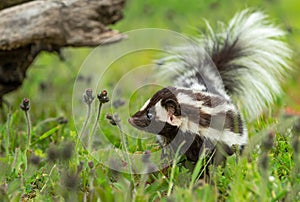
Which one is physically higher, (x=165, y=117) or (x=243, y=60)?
(x=243, y=60)

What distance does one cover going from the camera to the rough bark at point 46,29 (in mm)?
5531

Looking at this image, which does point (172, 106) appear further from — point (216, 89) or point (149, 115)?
point (216, 89)

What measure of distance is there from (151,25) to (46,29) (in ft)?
16.2

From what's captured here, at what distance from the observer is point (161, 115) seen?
4109 millimetres

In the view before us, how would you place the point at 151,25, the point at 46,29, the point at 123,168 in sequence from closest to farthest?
the point at 123,168 < the point at 46,29 < the point at 151,25

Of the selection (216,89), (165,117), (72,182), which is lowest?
(72,182)

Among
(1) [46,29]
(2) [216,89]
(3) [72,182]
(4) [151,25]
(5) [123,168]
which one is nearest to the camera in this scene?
(3) [72,182]

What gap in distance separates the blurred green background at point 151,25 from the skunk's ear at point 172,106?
2344 millimetres

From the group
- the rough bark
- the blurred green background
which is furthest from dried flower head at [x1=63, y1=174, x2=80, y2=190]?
the blurred green background

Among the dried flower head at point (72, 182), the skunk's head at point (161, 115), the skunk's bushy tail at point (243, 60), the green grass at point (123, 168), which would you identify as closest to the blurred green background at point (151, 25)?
the green grass at point (123, 168)

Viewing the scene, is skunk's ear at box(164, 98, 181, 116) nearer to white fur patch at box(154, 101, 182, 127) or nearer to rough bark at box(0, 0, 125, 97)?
white fur patch at box(154, 101, 182, 127)

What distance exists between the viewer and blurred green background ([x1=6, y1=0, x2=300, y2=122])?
23.6 ft

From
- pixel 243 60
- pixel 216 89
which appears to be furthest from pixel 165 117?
pixel 243 60

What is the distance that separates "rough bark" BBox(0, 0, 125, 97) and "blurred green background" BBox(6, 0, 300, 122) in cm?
52
